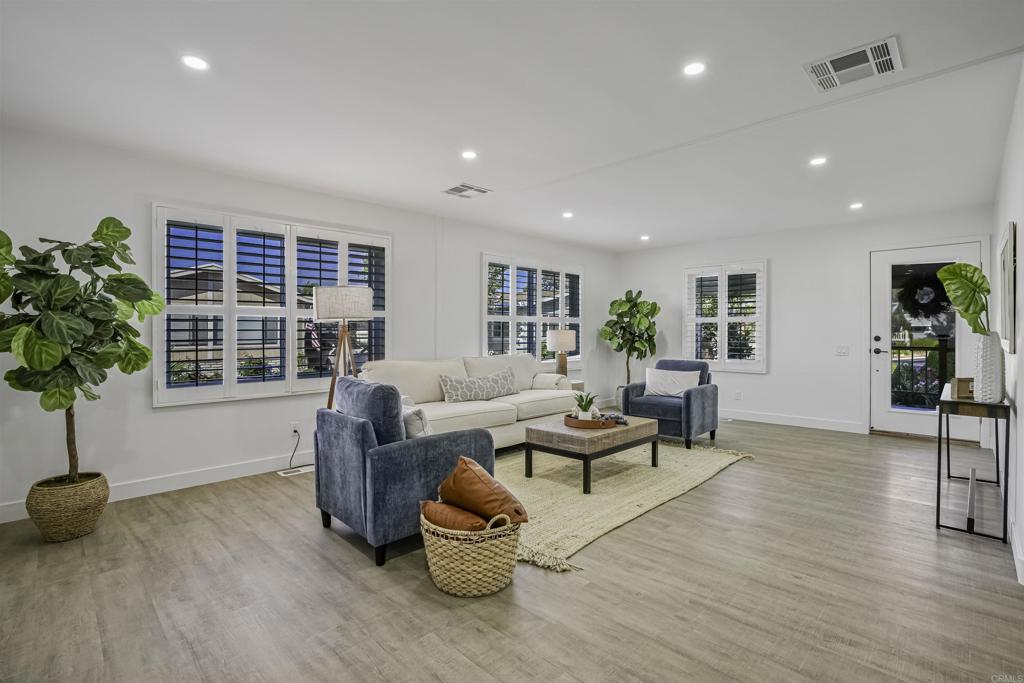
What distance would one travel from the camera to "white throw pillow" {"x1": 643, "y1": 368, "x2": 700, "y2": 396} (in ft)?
18.5

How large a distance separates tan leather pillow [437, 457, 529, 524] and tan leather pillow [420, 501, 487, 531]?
40mm

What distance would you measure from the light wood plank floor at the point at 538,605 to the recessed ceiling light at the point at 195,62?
2.58 m

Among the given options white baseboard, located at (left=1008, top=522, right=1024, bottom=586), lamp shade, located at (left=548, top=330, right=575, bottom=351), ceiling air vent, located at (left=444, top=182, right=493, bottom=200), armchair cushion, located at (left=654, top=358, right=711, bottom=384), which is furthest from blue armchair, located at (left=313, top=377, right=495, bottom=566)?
lamp shade, located at (left=548, top=330, right=575, bottom=351)

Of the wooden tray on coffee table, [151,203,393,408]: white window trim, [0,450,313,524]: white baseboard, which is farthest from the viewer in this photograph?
the wooden tray on coffee table

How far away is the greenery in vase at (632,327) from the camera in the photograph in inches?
298

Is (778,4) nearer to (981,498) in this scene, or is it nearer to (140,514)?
(981,498)

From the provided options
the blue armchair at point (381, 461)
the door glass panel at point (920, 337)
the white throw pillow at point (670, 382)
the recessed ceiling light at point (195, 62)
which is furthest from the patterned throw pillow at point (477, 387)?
the door glass panel at point (920, 337)

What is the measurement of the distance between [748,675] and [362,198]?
478 cm

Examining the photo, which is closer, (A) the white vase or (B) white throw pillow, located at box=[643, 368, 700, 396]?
(A) the white vase

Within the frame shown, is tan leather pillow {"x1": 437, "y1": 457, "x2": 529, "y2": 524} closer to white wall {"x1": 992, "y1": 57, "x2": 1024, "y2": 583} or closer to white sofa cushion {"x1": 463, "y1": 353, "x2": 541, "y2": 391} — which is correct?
white wall {"x1": 992, "y1": 57, "x2": 1024, "y2": 583}

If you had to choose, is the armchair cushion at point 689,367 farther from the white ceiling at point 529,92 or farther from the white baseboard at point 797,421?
the white ceiling at point 529,92

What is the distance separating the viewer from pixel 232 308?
14.1 ft

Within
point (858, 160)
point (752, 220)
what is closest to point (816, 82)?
point (858, 160)

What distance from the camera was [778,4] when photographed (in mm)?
2098
